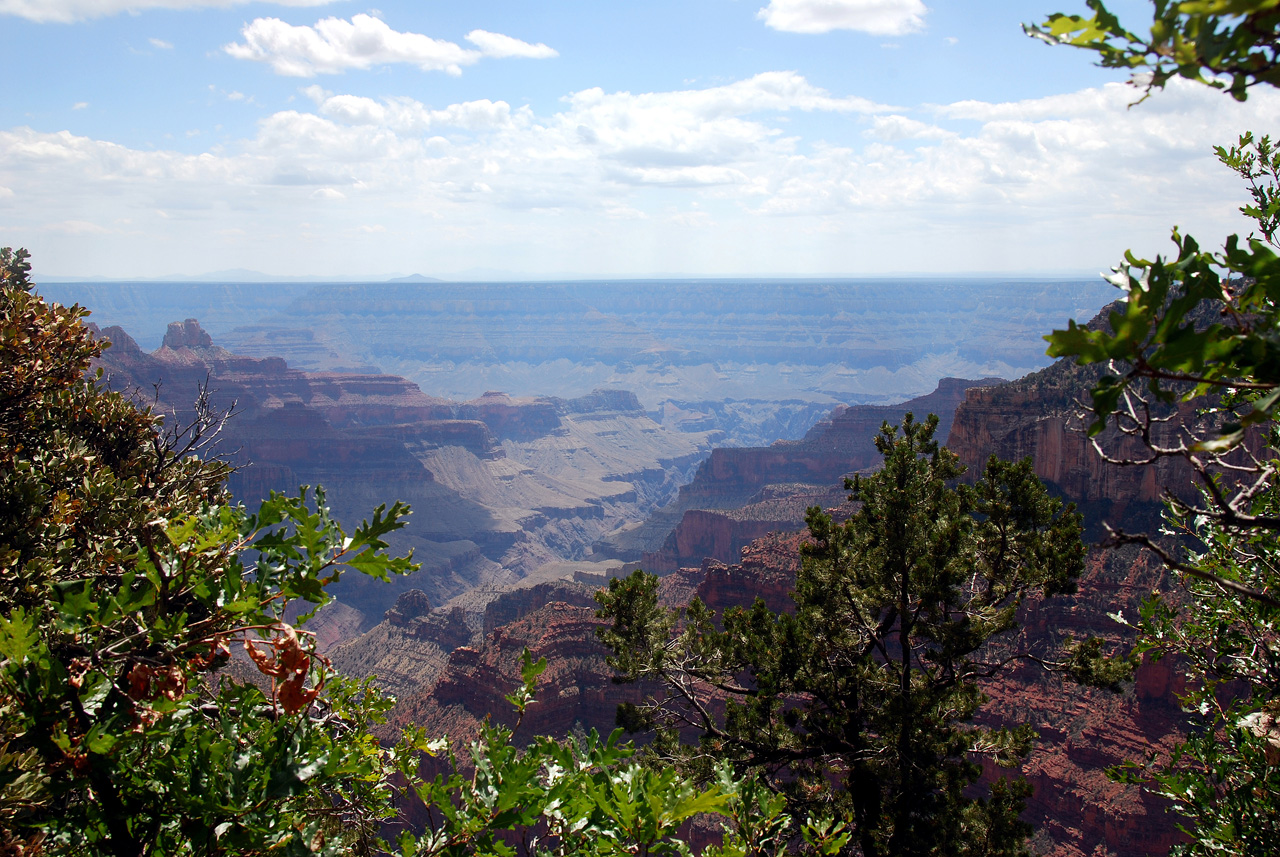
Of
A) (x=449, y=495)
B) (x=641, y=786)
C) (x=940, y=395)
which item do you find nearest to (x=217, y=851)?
(x=641, y=786)

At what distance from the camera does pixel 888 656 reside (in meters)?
9.24

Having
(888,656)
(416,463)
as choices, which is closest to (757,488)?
(416,463)

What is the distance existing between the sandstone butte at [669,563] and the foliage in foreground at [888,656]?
5.56ft

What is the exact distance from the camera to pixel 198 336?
135500 millimetres

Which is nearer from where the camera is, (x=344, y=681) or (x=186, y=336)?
(x=344, y=681)

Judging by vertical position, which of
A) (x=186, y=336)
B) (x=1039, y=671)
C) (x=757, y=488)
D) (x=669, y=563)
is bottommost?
(x=669, y=563)

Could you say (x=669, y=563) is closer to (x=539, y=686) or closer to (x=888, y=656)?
(x=539, y=686)

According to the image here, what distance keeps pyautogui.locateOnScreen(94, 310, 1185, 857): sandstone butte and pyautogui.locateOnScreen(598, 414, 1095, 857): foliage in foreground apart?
5.56 feet

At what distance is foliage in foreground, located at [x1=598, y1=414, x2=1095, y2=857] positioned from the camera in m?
8.70

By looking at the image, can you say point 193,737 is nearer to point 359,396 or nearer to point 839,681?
point 839,681

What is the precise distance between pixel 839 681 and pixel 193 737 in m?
8.20

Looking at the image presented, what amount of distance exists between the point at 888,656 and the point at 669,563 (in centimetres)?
7170

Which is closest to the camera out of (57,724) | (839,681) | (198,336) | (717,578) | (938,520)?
(57,724)

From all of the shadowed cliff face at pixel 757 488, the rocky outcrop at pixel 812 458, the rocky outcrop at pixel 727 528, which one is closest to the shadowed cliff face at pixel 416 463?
the shadowed cliff face at pixel 757 488
